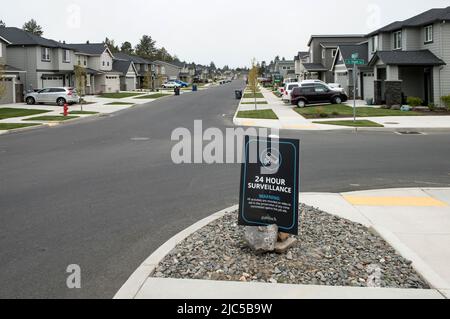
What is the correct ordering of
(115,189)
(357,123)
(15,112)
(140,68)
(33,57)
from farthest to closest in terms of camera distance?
(140,68) → (33,57) → (15,112) → (357,123) → (115,189)

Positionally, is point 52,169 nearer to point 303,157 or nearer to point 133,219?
point 133,219

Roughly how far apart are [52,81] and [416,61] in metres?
35.9

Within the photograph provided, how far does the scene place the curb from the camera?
514 centimetres

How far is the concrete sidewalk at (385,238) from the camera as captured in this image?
5.09 m

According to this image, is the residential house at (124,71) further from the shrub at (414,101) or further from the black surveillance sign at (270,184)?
the black surveillance sign at (270,184)

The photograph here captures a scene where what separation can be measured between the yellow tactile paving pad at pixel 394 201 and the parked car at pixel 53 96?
38661 millimetres

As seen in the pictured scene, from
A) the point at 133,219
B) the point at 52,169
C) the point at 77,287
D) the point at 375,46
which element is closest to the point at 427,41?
the point at 375,46

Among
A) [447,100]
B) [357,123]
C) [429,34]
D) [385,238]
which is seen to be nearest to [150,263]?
[385,238]

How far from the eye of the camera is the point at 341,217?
789 centimetres

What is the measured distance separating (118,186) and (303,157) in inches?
233

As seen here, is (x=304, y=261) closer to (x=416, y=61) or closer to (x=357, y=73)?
(x=416, y=61)

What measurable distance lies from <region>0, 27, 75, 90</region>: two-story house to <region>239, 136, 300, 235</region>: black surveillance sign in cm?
4576

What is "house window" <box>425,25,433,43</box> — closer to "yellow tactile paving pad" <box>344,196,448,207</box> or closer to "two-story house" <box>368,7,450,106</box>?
"two-story house" <box>368,7,450,106</box>

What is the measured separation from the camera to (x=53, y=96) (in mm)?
44188
